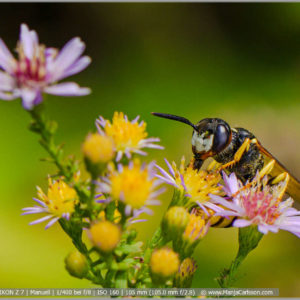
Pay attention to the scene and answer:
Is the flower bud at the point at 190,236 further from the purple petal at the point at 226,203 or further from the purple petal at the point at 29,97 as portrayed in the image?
the purple petal at the point at 29,97

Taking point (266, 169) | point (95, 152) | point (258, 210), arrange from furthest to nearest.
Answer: point (266, 169) → point (258, 210) → point (95, 152)

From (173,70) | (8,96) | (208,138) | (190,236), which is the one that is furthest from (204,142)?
(173,70)

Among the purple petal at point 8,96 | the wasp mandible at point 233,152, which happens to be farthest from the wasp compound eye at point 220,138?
the purple petal at point 8,96

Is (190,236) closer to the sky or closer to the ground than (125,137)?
closer to the ground

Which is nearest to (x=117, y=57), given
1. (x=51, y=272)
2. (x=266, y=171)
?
(x=51, y=272)

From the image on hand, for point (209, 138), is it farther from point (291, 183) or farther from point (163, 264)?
point (163, 264)

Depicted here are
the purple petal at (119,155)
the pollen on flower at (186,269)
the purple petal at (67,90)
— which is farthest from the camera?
the pollen on flower at (186,269)
